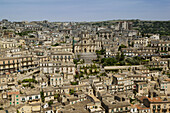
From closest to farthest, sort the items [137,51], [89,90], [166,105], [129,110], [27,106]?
[27,106]
[129,110]
[166,105]
[89,90]
[137,51]

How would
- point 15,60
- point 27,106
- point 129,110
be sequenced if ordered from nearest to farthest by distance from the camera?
point 27,106 < point 129,110 < point 15,60

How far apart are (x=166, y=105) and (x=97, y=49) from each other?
30.9 metres

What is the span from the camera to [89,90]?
111 ft

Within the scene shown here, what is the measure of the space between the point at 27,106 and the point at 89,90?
1029cm

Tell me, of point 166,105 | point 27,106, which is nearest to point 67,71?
point 27,106

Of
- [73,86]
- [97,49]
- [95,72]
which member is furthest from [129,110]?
[97,49]

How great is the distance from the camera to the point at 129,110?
28406 millimetres

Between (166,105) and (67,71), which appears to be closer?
(166,105)

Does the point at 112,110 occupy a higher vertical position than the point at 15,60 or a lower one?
lower

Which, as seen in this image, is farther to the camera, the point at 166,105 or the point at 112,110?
the point at 166,105

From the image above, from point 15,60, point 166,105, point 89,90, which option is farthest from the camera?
point 15,60

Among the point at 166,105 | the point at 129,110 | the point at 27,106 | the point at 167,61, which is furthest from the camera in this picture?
the point at 167,61

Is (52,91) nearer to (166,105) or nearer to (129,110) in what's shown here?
(129,110)

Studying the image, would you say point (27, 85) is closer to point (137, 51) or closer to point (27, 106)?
point (27, 106)
